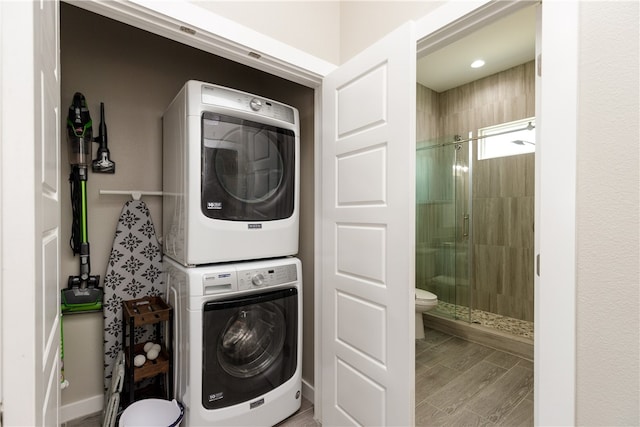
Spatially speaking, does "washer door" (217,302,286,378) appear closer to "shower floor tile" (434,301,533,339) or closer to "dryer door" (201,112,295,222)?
"dryer door" (201,112,295,222)

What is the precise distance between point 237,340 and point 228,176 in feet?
2.95

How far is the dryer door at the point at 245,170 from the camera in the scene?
1.53 meters

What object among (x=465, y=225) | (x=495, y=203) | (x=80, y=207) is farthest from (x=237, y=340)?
(x=495, y=203)

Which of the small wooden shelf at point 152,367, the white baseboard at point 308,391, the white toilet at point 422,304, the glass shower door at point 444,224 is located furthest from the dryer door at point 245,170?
the glass shower door at point 444,224

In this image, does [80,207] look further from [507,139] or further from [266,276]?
[507,139]

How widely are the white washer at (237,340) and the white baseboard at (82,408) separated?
2.16ft

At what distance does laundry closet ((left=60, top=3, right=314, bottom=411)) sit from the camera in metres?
1.79

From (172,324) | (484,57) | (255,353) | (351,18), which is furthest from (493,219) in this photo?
(172,324)

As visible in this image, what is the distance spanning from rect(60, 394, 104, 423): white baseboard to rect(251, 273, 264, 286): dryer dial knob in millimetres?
1285

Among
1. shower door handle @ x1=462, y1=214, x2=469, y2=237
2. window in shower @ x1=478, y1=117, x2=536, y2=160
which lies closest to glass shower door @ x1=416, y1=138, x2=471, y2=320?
shower door handle @ x1=462, y1=214, x2=469, y2=237

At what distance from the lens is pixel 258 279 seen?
5.35ft

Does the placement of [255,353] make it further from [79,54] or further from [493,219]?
[493,219]

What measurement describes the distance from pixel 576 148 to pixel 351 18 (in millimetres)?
1392

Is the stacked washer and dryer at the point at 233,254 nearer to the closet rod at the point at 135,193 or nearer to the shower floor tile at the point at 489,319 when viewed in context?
the closet rod at the point at 135,193
